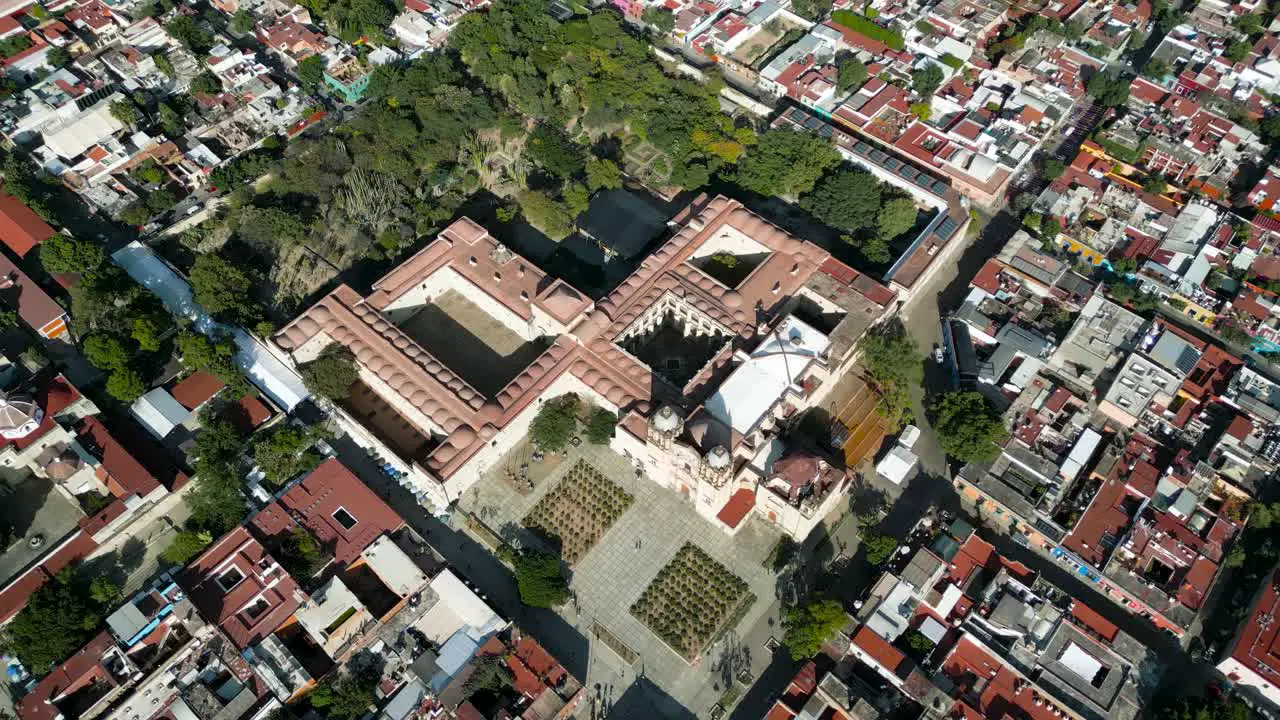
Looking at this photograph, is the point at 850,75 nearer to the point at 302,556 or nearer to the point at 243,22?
the point at 243,22

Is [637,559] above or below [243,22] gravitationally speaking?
below

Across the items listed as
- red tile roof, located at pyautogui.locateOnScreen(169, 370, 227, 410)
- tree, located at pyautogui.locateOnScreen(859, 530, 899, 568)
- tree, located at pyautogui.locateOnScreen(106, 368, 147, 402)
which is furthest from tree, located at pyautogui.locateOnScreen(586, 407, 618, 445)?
tree, located at pyautogui.locateOnScreen(106, 368, 147, 402)

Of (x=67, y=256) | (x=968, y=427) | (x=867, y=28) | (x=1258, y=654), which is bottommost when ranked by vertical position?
(x=67, y=256)

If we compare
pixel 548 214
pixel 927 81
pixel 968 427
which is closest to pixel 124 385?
pixel 548 214

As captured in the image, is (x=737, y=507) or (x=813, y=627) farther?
(x=737, y=507)

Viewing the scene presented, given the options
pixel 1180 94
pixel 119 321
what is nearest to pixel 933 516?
pixel 1180 94

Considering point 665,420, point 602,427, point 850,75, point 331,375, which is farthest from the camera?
point 850,75

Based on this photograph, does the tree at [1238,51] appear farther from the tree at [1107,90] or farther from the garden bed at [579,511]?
the garden bed at [579,511]
